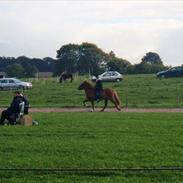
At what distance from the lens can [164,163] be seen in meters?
14.1

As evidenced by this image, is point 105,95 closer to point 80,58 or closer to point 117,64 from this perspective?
point 117,64

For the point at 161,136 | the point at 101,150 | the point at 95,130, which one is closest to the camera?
the point at 101,150

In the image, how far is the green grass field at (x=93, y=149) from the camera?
42.1 ft

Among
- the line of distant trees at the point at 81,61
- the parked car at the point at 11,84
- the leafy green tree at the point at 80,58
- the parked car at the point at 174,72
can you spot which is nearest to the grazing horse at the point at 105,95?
the parked car at the point at 11,84

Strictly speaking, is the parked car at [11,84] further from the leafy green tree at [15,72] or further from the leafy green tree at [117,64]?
the leafy green tree at [15,72]

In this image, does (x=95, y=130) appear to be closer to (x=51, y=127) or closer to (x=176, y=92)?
(x=51, y=127)

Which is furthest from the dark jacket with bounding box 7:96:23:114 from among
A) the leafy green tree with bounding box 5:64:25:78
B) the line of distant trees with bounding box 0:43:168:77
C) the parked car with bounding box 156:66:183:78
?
the leafy green tree with bounding box 5:64:25:78

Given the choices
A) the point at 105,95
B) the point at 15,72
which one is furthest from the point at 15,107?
the point at 15,72

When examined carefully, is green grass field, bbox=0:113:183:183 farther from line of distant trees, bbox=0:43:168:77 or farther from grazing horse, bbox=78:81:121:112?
line of distant trees, bbox=0:43:168:77

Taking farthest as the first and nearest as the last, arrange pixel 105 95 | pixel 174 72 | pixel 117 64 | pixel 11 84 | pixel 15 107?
pixel 117 64 < pixel 174 72 < pixel 11 84 < pixel 105 95 < pixel 15 107

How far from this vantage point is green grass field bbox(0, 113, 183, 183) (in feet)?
42.1

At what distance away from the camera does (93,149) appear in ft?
53.1

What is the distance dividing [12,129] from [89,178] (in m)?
9.32

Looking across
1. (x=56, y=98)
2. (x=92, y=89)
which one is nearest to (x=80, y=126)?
(x=92, y=89)
